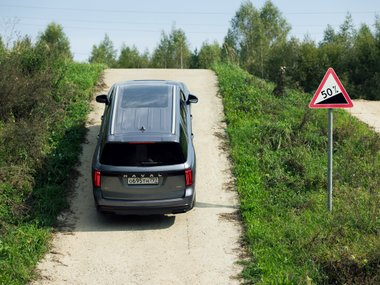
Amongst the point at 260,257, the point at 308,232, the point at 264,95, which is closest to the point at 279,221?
the point at 308,232

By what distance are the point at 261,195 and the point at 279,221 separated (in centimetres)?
113

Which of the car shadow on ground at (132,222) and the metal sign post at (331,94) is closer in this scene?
the metal sign post at (331,94)

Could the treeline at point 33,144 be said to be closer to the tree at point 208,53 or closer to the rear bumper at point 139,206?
the rear bumper at point 139,206

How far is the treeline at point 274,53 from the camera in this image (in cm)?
3291

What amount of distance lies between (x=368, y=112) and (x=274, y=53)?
23.8 metres

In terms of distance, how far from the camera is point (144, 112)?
968cm

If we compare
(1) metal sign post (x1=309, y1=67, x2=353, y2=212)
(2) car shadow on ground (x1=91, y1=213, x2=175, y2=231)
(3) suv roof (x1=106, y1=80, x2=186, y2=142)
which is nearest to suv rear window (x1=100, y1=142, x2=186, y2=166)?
(3) suv roof (x1=106, y1=80, x2=186, y2=142)

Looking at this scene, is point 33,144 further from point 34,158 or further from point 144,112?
point 144,112

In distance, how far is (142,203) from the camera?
29.1ft

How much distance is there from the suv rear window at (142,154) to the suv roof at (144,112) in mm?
107

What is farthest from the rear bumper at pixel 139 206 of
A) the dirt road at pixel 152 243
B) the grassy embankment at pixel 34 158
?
the grassy embankment at pixel 34 158

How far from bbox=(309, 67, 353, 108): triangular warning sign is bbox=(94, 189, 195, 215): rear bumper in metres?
3.02

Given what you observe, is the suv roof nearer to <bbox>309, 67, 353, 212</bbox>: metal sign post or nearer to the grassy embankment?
the grassy embankment

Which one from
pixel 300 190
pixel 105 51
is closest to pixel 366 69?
pixel 300 190
